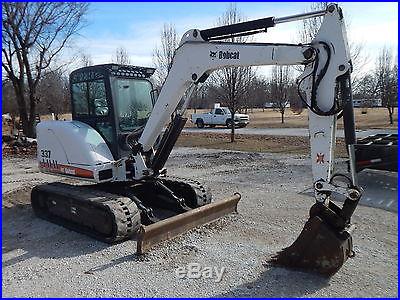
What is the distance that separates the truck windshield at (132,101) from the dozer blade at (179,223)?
76.5 inches

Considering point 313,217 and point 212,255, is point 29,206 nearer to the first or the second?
point 212,255

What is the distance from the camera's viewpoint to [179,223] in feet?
20.5

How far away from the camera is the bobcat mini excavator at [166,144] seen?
4.84 meters

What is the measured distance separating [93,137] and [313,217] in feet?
13.0

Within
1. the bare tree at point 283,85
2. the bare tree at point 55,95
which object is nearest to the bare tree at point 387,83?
the bare tree at point 283,85

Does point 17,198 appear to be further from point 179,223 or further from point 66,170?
point 179,223

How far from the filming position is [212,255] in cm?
557

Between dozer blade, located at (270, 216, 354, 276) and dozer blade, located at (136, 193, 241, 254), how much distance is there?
1.90 meters

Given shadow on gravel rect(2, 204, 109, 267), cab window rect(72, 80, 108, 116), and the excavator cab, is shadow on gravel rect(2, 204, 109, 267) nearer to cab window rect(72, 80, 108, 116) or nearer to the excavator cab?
the excavator cab

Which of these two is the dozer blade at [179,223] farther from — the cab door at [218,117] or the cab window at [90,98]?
the cab door at [218,117]

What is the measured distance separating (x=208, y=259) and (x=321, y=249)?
1502 mm

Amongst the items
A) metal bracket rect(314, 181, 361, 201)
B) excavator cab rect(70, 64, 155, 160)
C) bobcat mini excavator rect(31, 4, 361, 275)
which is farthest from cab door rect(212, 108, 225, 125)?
metal bracket rect(314, 181, 361, 201)

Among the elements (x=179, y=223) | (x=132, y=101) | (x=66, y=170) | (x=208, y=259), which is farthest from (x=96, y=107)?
(x=208, y=259)

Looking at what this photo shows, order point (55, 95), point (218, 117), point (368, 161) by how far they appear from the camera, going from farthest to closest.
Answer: point (55, 95)
point (218, 117)
point (368, 161)
